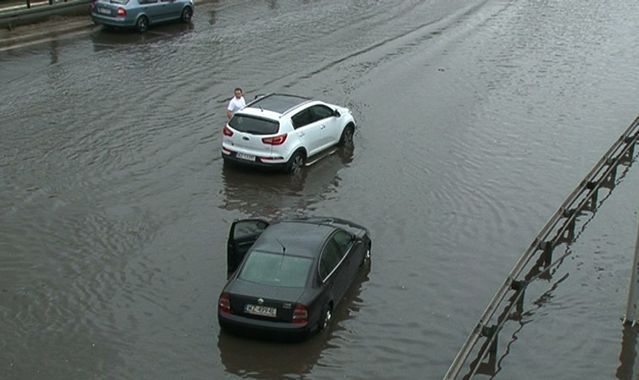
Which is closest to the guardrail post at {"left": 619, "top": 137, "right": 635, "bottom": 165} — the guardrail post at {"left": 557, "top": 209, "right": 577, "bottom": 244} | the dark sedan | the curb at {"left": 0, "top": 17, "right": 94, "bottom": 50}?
the guardrail post at {"left": 557, "top": 209, "right": 577, "bottom": 244}

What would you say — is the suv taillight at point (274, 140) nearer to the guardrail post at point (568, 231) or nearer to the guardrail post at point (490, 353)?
the guardrail post at point (568, 231)

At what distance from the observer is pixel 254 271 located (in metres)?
13.6

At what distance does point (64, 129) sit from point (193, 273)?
8.27 metres

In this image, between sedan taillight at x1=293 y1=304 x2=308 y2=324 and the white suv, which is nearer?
sedan taillight at x1=293 y1=304 x2=308 y2=324

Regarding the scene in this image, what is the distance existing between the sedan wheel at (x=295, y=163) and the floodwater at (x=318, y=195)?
23 centimetres

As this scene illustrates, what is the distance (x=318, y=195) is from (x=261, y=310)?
649 centimetres

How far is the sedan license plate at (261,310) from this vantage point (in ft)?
42.7

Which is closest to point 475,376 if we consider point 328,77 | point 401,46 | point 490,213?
point 490,213

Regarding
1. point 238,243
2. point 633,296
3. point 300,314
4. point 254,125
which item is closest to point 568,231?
point 633,296

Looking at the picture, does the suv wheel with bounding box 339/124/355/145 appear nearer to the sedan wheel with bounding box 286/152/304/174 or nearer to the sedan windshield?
the sedan wheel with bounding box 286/152/304/174

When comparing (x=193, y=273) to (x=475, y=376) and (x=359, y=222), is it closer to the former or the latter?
(x=359, y=222)

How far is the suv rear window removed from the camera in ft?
65.0

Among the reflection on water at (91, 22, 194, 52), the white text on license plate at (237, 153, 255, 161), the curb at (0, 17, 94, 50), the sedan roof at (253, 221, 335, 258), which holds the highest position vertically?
the curb at (0, 17, 94, 50)

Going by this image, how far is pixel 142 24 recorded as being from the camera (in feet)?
105
